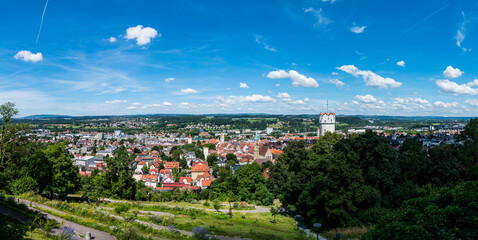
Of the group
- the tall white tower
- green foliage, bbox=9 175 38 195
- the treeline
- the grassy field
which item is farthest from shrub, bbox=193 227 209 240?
the tall white tower

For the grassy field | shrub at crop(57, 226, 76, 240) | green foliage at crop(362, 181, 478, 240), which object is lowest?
the grassy field

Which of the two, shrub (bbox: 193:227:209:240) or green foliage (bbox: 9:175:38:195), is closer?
shrub (bbox: 193:227:209:240)

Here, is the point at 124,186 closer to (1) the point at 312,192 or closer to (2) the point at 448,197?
(1) the point at 312,192

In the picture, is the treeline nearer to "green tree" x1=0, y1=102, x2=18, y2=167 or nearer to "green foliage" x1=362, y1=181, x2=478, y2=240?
"green foliage" x1=362, y1=181, x2=478, y2=240

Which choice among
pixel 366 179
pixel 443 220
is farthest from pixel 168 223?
pixel 366 179

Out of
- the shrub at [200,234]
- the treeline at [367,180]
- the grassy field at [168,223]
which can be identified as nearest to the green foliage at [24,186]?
the grassy field at [168,223]

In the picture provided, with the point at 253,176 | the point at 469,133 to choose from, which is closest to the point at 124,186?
the point at 253,176
